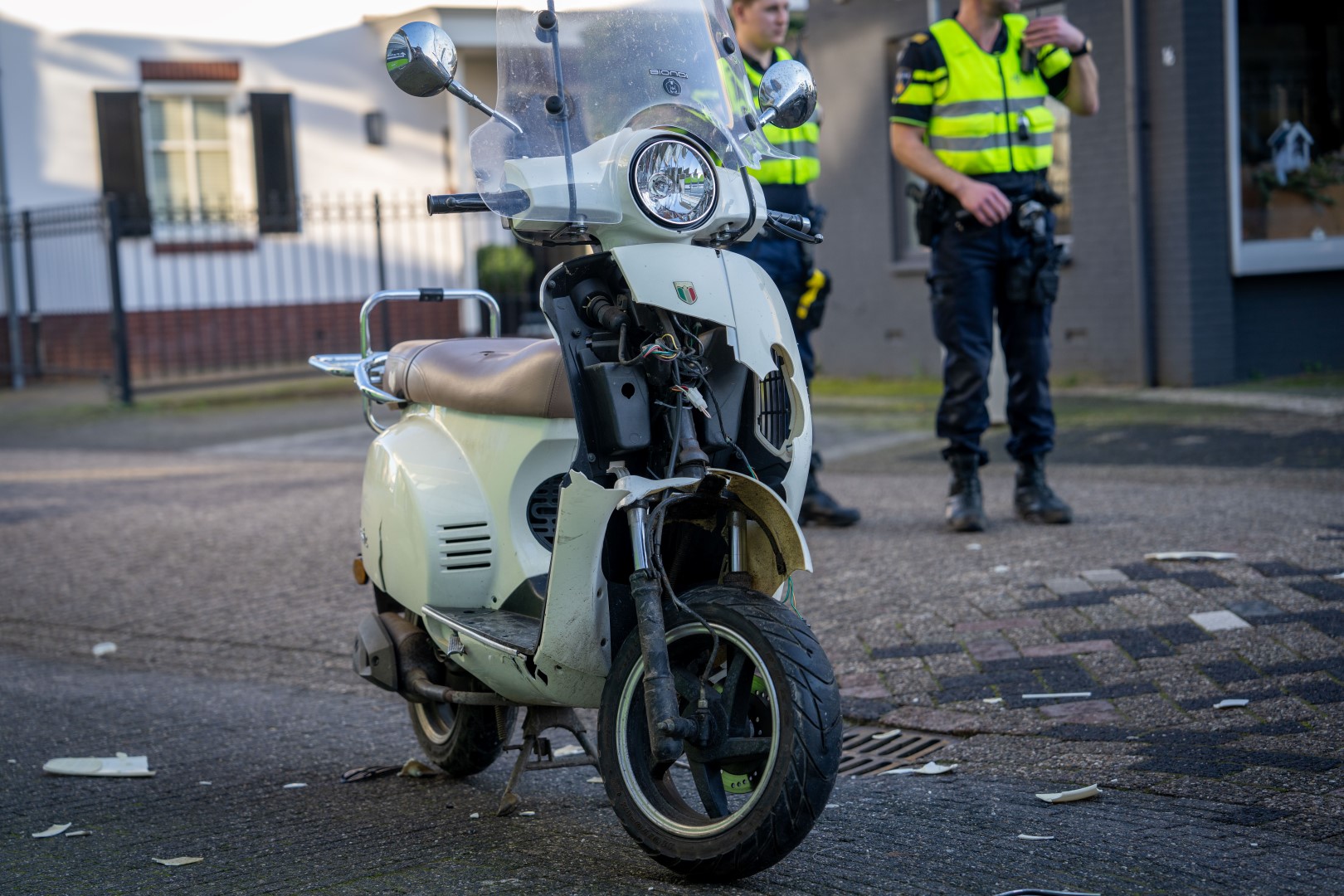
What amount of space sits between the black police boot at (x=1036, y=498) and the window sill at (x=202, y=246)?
13292 millimetres

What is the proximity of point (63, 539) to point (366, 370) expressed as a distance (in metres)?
4.10

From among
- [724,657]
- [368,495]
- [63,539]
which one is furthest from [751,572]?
[63,539]

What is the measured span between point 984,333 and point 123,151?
14339 millimetres

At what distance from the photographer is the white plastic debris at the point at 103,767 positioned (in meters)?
3.82

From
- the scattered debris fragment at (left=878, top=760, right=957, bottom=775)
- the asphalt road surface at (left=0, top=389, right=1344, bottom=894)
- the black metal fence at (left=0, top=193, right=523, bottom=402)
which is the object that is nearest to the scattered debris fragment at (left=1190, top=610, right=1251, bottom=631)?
the asphalt road surface at (left=0, top=389, right=1344, bottom=894)

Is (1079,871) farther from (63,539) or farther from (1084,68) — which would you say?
(63,539)

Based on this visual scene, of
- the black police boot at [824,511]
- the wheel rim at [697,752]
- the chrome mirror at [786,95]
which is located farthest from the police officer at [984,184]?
the wheel rim at [697,752]

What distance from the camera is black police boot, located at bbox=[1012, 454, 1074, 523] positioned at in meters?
6.12

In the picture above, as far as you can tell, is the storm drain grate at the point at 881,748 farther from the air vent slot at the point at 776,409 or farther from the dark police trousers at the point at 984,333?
the dark police trousers at the point at 984,333

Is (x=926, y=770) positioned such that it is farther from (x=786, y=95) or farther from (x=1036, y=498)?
(x=1036, y=498)

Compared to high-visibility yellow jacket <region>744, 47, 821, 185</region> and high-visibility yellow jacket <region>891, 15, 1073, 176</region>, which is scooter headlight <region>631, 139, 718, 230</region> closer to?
high-visibility yellow jacket <region>744, 47, 821, 185</region>

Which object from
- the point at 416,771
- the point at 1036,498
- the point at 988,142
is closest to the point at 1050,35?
the point at 988,142

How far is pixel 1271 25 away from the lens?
428 inches

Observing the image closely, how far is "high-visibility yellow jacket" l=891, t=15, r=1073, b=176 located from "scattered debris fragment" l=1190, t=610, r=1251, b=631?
213 cm
